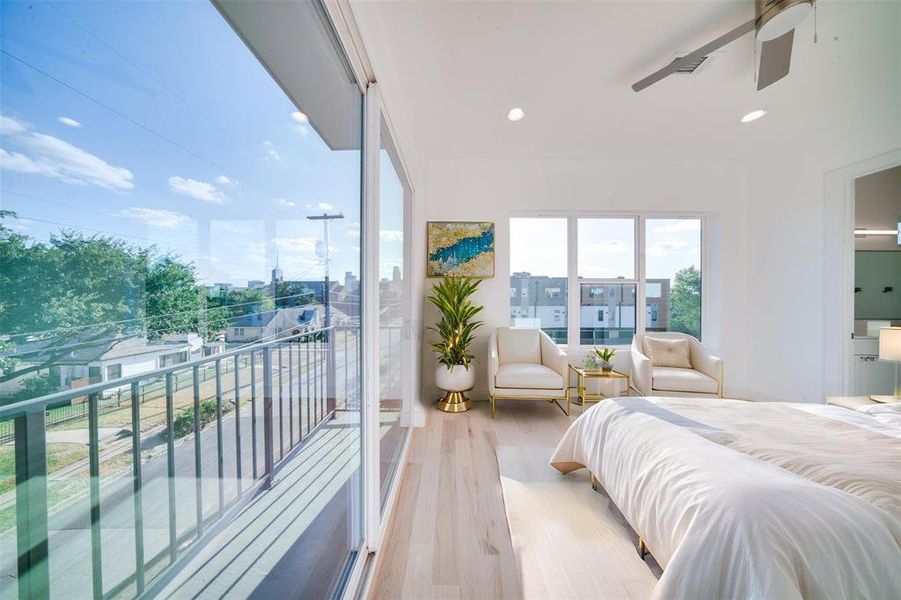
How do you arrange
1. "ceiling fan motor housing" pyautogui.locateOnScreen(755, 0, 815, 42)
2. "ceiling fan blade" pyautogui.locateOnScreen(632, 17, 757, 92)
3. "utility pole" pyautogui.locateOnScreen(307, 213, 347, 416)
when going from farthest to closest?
"ceiling fan blade" pyautogui.locateOnScreen(632, 17, 757, 92) < "ceiling fan motor housing" pyautogui.locateOnScreen(755, 0, 815, 42) < "utility pole" pyautogui.locateOnScreen(307, 213, 347, 416)

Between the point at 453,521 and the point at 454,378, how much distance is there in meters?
1.71

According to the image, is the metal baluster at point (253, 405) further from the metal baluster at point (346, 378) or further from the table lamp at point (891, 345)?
the table lamp at point (891, 345)

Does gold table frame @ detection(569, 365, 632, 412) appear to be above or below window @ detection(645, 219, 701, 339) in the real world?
below

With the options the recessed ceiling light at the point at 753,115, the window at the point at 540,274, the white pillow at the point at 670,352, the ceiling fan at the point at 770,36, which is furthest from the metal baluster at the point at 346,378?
the recessed ceiling light at the point at 753,115

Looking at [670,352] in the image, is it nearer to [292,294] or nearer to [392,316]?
[392,316]

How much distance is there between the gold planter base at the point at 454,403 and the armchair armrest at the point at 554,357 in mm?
949

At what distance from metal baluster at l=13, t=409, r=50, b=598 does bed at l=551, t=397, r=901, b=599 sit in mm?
1306

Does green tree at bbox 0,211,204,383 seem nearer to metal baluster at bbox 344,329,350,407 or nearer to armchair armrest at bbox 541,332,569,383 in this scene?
metal baluster at bbox 344,329,350,407

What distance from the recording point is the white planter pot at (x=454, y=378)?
3.37 m

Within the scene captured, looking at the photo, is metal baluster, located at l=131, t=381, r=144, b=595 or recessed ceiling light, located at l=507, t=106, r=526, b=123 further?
recessed ceiling light, located at l=507, t=106, r=526, b=123

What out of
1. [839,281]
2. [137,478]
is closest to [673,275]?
[839,281]

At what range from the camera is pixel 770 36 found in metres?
1.88

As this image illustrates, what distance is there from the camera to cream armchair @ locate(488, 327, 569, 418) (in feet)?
10.3

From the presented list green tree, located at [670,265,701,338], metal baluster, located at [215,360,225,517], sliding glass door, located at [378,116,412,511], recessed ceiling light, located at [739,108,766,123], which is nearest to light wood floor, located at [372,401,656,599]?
sliding glass door, located at [378,116,412,511]
